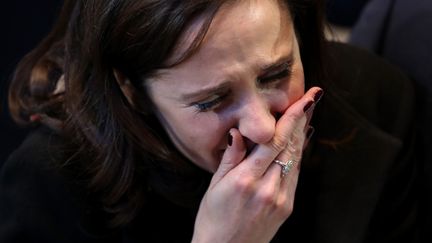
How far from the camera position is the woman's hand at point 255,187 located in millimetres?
853

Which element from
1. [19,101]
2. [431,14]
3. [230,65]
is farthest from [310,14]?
[19,101]

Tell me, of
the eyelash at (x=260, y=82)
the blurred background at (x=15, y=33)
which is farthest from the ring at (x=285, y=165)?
the blurred background at (x=15, y=33)

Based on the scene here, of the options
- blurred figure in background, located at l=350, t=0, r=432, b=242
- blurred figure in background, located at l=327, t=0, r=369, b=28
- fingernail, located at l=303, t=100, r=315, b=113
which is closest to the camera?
fingernail, located at l=303, t=100, r=315, b=113

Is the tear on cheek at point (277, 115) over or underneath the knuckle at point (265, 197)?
over

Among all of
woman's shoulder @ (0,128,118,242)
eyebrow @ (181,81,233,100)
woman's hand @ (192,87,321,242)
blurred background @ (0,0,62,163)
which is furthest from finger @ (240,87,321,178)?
blurred background @ (0,0,62,163)

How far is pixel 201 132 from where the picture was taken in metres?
0.85

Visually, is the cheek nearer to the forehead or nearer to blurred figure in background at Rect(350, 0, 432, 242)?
the forehead

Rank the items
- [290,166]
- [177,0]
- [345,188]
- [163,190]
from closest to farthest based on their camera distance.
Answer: [177,0]
[290,166]
[163,190]
[345,188]

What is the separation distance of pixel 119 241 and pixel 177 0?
1.65 feet

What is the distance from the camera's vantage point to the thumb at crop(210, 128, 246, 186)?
84cm

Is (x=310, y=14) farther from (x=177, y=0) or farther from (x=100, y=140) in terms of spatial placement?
(x=100, y=140)

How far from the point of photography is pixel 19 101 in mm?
1095

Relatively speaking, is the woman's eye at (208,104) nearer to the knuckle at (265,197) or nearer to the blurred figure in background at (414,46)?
the knuckle at (265,197)

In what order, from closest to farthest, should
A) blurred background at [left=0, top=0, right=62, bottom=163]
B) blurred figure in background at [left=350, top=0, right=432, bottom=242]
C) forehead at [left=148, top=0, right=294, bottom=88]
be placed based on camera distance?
forehead at [left=148, top=0, right=294, bottom=88]
blurred figure in background at [left=350, top=0, right=432, bottom=242]
blurred background at [left=0, top=0, right=62, bottom=163]
